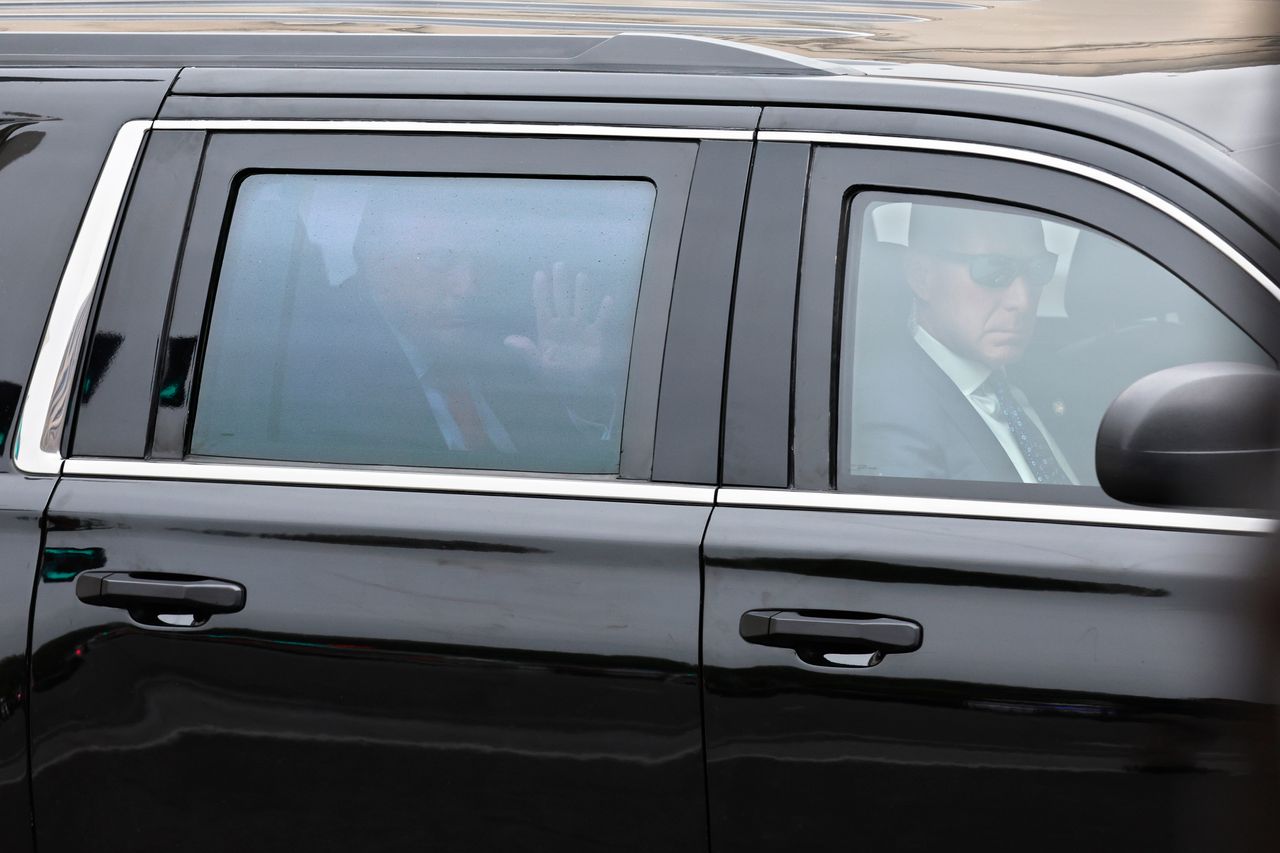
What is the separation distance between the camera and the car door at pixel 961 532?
183 cm

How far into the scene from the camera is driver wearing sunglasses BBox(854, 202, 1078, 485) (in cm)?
204

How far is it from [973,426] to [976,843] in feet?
1.91

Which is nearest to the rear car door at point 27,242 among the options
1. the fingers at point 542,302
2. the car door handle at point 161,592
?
the car door handle at point 161,592

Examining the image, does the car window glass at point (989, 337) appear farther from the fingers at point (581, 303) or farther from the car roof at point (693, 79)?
the fingers at point (581, 303)

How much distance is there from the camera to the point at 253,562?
2.10 meters

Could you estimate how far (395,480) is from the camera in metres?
2.12

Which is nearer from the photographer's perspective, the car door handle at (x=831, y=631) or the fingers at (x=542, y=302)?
the car door handle at (x=831, y=631)

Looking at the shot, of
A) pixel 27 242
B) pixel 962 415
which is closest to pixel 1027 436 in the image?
pixel 962 415

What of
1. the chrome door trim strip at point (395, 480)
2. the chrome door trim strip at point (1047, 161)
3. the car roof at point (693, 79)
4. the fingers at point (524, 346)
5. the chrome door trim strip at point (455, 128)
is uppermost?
the car roof at point (693, 79)

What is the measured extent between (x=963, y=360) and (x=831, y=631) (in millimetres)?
467

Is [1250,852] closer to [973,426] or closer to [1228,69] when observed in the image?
[973,426]

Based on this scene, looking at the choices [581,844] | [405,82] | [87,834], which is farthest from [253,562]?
[405,82]

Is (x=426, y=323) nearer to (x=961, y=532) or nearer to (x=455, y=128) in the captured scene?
(x=455, y=128)

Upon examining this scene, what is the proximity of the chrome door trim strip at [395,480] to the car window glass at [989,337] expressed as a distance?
0.29m
